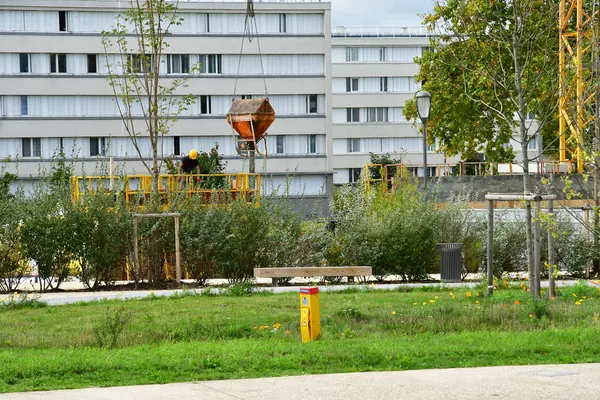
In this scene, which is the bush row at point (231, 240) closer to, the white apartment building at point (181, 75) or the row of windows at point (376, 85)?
the white apartment building at point (181, 75)

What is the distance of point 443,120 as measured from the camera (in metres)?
50.6

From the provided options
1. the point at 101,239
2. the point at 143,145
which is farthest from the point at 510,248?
the point at 143,145

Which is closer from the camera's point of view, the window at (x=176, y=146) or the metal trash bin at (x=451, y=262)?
the metal trash bin at (x=451, y=262)

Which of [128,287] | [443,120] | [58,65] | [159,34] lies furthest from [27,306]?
[58,65]

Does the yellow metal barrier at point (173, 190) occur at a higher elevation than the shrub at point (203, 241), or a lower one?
higher

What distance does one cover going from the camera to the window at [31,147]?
77688 mm

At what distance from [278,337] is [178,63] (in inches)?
2639

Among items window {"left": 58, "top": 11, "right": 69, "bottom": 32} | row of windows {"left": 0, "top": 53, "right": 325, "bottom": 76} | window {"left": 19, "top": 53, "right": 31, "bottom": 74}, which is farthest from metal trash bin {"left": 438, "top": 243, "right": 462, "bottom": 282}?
window {"left": 58, "top": 11, "right": 69, "bottom": 32}

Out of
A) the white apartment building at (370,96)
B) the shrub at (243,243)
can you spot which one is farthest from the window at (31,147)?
the shrub at (243,243)

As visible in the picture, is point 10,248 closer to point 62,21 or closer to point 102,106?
point 102,106

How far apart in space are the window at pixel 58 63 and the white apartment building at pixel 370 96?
2798 centimetres

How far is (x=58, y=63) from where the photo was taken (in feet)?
255

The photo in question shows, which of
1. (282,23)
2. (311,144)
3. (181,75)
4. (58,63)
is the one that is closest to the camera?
(58,63)

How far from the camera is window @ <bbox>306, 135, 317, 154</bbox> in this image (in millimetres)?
82312
